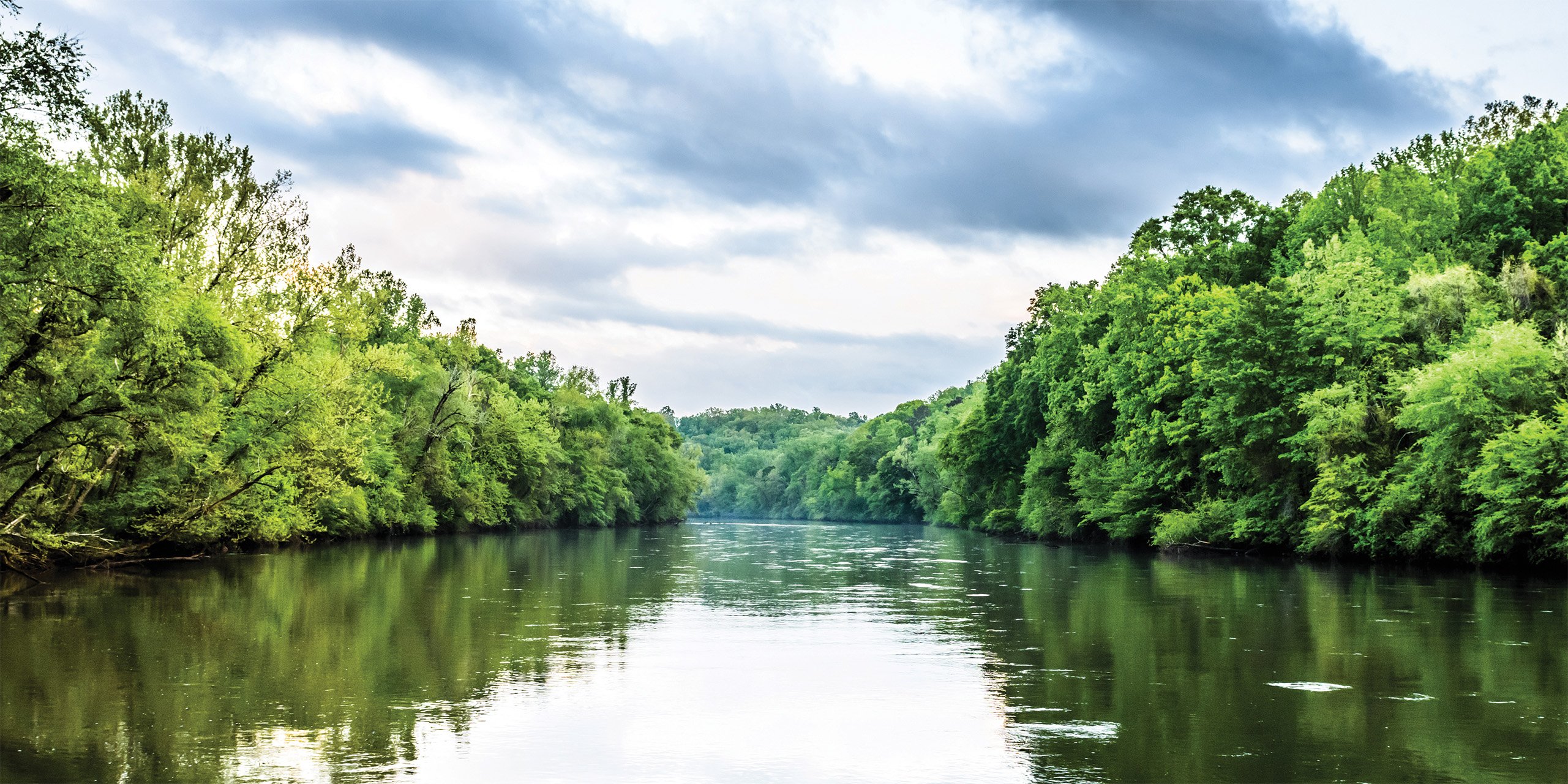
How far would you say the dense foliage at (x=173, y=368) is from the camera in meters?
22.5

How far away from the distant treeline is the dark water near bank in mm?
6538

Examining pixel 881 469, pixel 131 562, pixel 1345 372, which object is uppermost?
pixel 1345 372

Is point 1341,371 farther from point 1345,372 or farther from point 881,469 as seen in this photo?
point 881,469

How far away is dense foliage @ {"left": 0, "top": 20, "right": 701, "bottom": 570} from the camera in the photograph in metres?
22.5

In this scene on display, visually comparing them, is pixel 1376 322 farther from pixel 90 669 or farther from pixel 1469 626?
pixel 90 669

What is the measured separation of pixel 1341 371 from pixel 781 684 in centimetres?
3366

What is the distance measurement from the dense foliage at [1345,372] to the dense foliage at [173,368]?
32.7m

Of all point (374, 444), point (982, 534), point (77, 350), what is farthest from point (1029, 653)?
point (982, 534)

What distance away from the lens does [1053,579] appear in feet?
115

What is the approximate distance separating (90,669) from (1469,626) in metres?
21.2

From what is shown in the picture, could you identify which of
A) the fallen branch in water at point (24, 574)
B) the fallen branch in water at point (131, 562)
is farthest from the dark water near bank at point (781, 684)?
the fallen branch in water at point (131, 562)

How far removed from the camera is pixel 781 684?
15461 millimetres

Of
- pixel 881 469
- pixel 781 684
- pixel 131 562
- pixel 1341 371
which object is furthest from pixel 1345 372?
pixel 881 469

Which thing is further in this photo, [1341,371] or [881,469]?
[881,469]
